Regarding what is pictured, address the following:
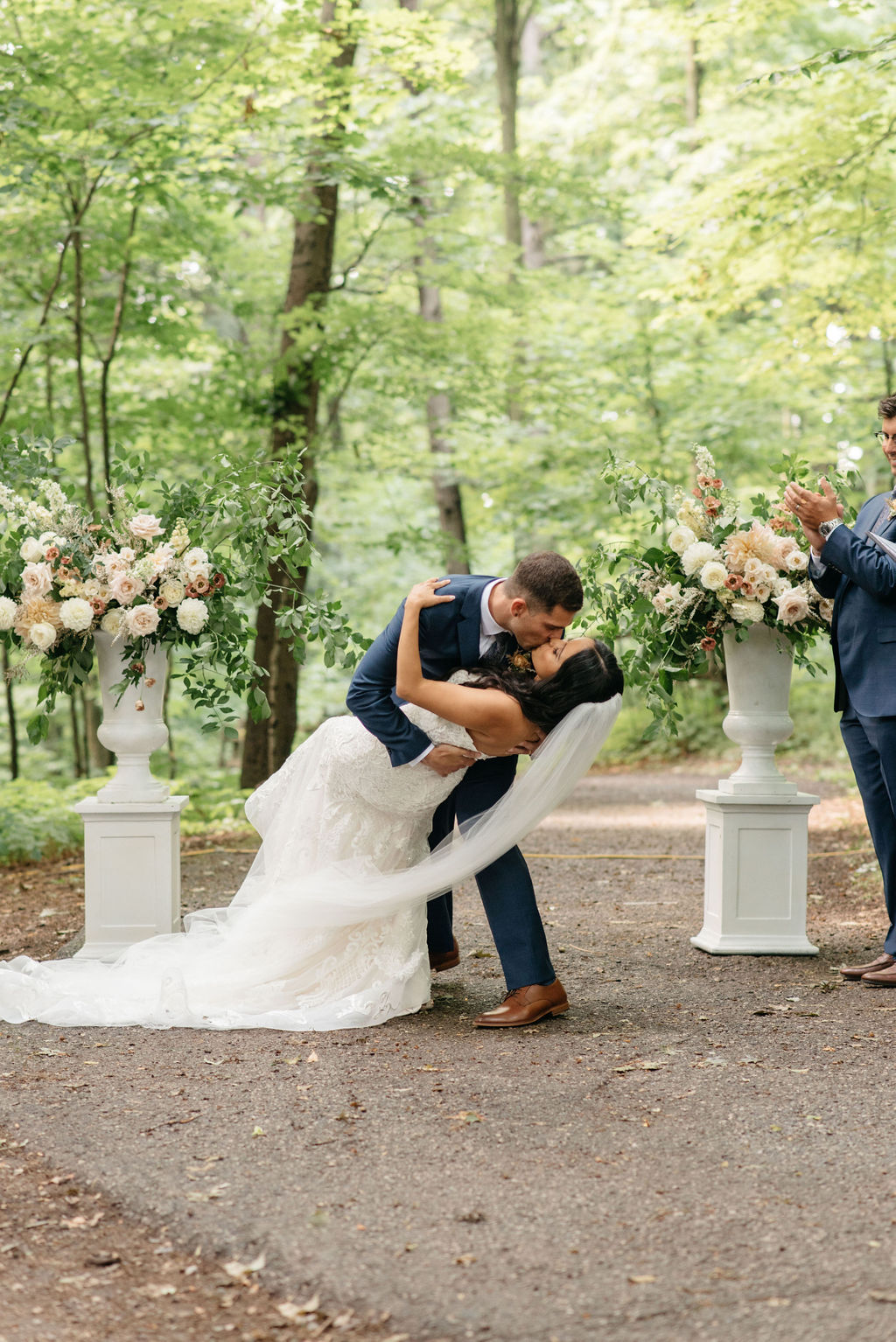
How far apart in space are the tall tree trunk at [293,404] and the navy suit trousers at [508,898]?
5258 millimetres

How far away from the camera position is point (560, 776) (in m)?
3.81

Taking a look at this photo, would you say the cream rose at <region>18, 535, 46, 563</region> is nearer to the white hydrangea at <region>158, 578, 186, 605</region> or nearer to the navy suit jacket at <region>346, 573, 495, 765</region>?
the white hydrangea at <region>158, 578, 186, 605</region>

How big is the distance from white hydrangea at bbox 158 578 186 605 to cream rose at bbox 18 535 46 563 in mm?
477

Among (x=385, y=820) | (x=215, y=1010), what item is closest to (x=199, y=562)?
(x=385, y=820)

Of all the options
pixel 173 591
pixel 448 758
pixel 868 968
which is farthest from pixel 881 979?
pixel 173 591

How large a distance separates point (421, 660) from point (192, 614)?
1.13 metres

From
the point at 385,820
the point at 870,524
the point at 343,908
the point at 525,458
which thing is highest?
the point at 525,458

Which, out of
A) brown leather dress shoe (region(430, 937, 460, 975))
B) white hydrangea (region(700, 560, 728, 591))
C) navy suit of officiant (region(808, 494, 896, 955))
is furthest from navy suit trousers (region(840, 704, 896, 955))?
brown leather dress shoe (region(430, 937, 460, 975))

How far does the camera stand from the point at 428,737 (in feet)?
12.8

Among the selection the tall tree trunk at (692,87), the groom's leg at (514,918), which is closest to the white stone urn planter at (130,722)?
the groom's leg at (514,918)

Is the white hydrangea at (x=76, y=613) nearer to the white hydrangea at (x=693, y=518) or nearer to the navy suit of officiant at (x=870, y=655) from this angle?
the white hydrangea at (x=693, y=518)

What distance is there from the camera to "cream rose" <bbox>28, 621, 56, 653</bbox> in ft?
14.8

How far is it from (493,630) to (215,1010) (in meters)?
1.54

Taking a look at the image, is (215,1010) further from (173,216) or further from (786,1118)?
(173,216)
